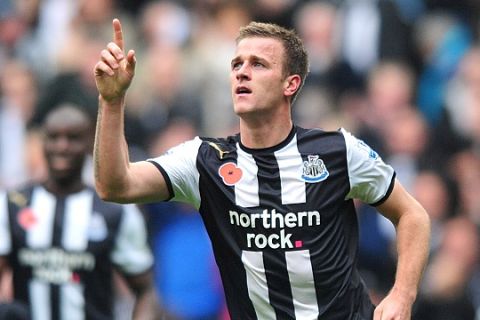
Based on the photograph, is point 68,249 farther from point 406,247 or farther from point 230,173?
point 406,247

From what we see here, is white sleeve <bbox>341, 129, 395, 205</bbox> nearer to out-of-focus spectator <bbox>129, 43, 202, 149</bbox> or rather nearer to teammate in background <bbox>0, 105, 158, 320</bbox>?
teammate in background <bbox>0, 105, 158, 320</bbox>

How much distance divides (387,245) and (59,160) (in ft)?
12.6

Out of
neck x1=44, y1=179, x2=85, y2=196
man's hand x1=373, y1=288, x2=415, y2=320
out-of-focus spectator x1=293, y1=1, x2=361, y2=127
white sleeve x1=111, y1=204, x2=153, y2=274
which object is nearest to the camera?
man's hand x1=373, y1=288, x2=415, y2=320

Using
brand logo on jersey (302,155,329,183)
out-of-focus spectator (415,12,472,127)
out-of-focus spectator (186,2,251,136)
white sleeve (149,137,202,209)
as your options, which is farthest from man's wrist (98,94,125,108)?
out-of-focus spectator (415,12,472,127)

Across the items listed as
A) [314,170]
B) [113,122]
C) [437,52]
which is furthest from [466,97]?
[113,122]

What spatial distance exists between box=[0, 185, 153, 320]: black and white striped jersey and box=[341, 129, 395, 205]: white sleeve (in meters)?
2.35

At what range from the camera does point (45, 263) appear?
380 inches

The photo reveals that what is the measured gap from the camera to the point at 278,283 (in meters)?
7.63

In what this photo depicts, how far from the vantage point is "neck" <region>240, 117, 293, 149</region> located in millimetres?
7844

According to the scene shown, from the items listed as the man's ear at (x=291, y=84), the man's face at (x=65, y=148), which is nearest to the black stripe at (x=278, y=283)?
the man's ear at (x=291, y=84)

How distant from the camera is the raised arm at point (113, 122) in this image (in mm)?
7129

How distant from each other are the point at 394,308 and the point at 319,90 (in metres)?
7.30

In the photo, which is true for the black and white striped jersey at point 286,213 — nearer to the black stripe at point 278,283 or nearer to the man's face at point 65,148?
the black stripe at point 278,283

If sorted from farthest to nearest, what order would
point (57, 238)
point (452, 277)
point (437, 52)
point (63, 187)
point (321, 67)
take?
point (437, 52)
point (321, 67)
point (452, 277)
point (63, 187)
point (57, 238)
